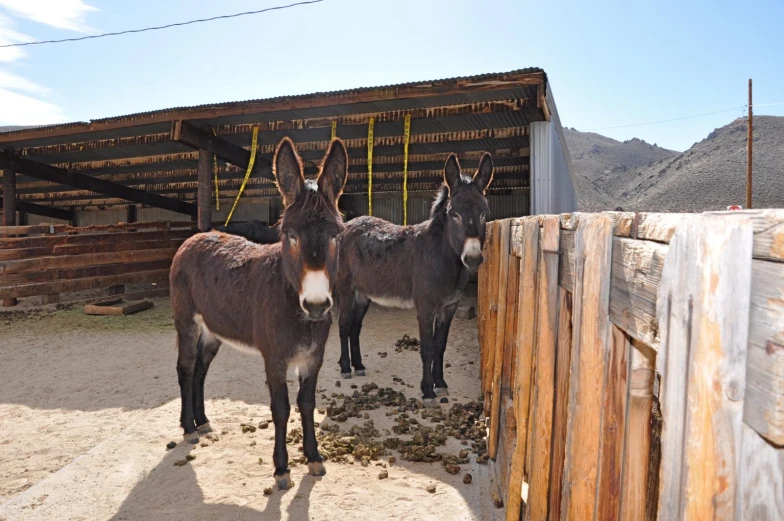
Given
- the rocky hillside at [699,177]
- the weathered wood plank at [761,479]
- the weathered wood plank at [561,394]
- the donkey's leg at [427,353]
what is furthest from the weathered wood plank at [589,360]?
the rocky hillside at [699,177]

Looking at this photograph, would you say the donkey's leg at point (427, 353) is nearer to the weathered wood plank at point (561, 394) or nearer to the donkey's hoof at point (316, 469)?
the donkey's hoof at point (316, 469)

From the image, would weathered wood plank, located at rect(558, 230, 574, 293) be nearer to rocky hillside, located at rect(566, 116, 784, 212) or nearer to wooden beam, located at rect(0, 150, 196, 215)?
wooden beam, located at rect(0, 150, 196, 215)

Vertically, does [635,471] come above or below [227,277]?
below

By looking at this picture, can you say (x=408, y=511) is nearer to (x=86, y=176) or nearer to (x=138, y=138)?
(x=138, y=138)

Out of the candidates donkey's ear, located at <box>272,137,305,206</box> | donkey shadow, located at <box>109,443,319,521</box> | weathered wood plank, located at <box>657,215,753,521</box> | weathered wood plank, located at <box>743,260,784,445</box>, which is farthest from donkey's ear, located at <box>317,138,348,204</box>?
weathered wood plank, located at <box>743,260,784,445</box>

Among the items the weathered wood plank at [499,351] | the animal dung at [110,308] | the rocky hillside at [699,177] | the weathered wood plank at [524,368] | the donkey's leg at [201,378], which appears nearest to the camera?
the weathered wood plank at [524,368]

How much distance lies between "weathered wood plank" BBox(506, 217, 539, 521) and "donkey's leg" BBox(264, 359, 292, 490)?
5.80 ft

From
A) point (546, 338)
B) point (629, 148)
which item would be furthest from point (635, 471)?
point (629, 148)

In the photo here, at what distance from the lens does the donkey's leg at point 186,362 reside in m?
4.47

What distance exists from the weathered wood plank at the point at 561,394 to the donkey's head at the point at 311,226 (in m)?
1.54

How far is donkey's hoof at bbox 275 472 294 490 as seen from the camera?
3.60 m

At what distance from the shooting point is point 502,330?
4.03 m

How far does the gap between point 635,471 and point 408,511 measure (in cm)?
229

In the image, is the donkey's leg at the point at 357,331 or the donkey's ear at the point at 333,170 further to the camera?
the donkey's leg at the point at 357,331
